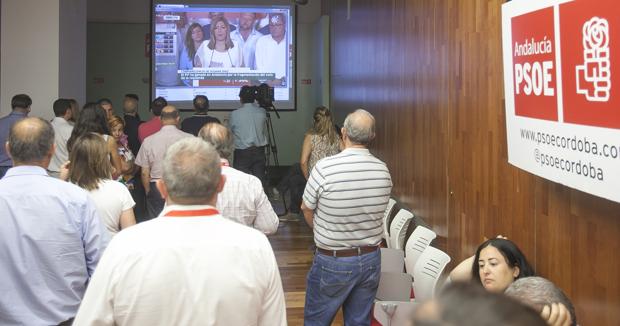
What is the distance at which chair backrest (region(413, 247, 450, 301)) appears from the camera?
3850 mm

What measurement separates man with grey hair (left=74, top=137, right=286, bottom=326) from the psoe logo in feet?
3.67

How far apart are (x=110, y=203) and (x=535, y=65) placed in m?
1.86

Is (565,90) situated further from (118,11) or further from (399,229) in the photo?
(118,11)

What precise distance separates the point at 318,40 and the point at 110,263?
10.6 m

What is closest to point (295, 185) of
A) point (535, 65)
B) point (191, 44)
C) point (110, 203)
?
point (191, 44)

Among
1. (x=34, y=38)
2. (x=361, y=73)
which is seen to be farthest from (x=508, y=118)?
(x=34, y=38)

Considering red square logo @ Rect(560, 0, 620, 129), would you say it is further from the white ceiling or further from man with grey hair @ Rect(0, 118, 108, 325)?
the white ceiling

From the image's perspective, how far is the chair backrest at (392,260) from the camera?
4242 millimetres

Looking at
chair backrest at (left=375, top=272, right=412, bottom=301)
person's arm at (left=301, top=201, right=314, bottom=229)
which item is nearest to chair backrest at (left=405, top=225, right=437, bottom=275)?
chair backrest at (left=375, top=272, right=412, bottom=301)

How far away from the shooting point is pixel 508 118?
3.02 meters

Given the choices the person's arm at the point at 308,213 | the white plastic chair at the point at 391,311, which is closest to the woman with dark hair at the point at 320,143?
the person's arm at the point at 308,213

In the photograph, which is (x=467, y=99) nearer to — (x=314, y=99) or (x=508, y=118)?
(x=508, y=118)

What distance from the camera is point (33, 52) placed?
24.7ft

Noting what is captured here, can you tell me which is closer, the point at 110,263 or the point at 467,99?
the point at 110,263
